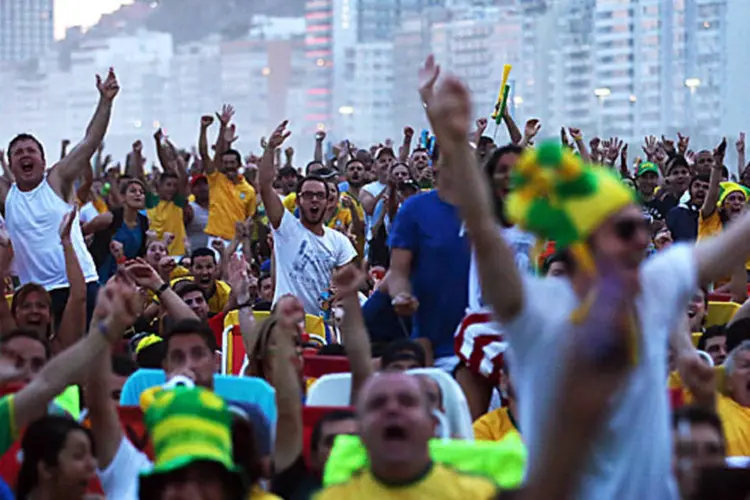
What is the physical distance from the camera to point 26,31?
5728 inches

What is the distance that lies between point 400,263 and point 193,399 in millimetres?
2615

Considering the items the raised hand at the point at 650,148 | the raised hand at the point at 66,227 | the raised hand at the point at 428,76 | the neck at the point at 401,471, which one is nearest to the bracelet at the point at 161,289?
the raised hand at the point at 66,227

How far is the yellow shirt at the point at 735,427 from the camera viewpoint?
20.7 feet

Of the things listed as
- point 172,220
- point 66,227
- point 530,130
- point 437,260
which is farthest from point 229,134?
point 437,260

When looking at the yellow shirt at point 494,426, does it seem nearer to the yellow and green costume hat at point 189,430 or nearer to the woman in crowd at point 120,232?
the yellow and green costume hat at point 189,430

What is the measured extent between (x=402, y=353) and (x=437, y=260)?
2.18 ft

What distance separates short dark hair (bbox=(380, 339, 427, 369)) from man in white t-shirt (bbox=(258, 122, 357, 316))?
3.12 m

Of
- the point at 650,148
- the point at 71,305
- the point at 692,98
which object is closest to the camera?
the point at 71,305

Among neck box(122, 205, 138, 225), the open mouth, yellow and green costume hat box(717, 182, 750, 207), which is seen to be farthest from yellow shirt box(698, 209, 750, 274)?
the open mouth

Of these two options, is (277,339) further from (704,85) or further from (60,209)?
(704,85)

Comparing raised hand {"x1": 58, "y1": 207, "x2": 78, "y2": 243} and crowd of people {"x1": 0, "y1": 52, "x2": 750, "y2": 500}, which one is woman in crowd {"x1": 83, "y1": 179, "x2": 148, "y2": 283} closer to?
crowd of people {"x1": 0, "y1": 52, "x2": 750, "y2": 500}

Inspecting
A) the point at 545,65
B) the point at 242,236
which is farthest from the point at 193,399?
the point at 545,65

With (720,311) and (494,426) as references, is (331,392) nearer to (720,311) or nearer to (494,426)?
(494,426)

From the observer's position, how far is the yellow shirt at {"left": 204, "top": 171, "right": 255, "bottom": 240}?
1516cm
